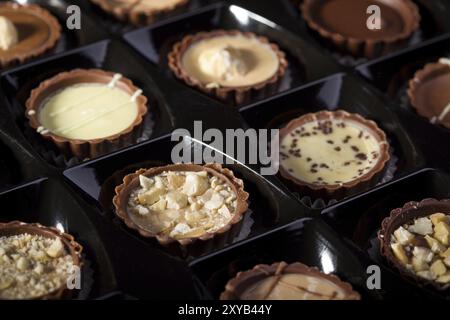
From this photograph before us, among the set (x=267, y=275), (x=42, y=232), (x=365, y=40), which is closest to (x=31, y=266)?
(x=42, y=232)

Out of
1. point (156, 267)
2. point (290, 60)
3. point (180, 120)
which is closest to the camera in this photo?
point (156, 267)

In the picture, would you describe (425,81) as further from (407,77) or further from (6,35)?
(6,35)

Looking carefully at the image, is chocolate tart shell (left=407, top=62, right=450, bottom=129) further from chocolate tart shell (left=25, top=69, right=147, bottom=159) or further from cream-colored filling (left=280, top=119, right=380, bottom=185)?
chocolate tart shell (left=25, top=69, right=147, bottom=159)

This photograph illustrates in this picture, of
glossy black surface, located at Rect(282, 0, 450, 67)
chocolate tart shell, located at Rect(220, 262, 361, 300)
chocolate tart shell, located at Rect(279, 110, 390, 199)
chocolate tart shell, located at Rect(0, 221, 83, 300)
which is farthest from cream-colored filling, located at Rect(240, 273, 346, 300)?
glossy black surface, located at Rect(282, 0, 450, 67)

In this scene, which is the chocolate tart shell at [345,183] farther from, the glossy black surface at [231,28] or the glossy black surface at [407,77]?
the glossy black surface at [231,28]
